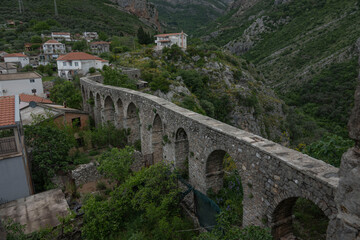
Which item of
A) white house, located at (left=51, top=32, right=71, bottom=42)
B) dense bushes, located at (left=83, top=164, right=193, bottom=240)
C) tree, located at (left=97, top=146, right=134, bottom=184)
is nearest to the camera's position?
dense bushes, located at (left=83, top=164, right=193, bottom=240)

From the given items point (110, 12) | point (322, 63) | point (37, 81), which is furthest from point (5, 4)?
point (322, 63)

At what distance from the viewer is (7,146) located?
9281 millimetres

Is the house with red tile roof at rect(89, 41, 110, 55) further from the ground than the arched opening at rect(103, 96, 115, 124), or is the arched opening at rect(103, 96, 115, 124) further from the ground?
the house with red tile roof at rect(89, 41, 110, 55)

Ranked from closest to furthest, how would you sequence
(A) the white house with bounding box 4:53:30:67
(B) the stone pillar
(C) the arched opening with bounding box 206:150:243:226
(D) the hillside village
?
(B) the stone pillar, (D) the hillside village, (C) the arched opening with bounding box 206:150:243:226, (A) the white house with bounding box 4:53:30:67

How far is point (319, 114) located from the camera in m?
42.0

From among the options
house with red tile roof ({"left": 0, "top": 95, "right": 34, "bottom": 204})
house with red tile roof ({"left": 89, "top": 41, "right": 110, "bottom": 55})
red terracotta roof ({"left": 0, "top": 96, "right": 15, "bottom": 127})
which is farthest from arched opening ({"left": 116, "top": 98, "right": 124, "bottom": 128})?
house with red tile roof ({"left": 89, "top": 41, "right": 110, "bottom": 55})

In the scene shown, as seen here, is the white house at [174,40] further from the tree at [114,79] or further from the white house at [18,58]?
the tree at [114,79]

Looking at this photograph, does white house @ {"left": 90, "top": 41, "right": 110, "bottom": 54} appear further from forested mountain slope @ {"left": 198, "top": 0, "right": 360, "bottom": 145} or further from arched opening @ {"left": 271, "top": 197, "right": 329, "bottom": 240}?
arched opening @ {"left": 271, "top": 197, "right": 329, "bottom": 240}

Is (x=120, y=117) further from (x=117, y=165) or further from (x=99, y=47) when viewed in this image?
(x=99, y=47)

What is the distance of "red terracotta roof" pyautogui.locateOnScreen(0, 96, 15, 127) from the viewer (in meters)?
9.15

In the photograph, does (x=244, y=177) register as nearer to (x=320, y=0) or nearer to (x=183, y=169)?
(x=183, y=169)

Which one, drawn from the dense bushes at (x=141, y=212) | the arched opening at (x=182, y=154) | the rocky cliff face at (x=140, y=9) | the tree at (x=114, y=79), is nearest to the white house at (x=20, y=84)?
the tree at (x=114, y=79)

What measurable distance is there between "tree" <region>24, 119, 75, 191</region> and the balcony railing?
2123 millimetres

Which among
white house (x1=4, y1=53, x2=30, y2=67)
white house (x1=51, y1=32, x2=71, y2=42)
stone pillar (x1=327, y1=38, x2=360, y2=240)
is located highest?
white house (x1=51, y1=32, x2=71, y2=42)
